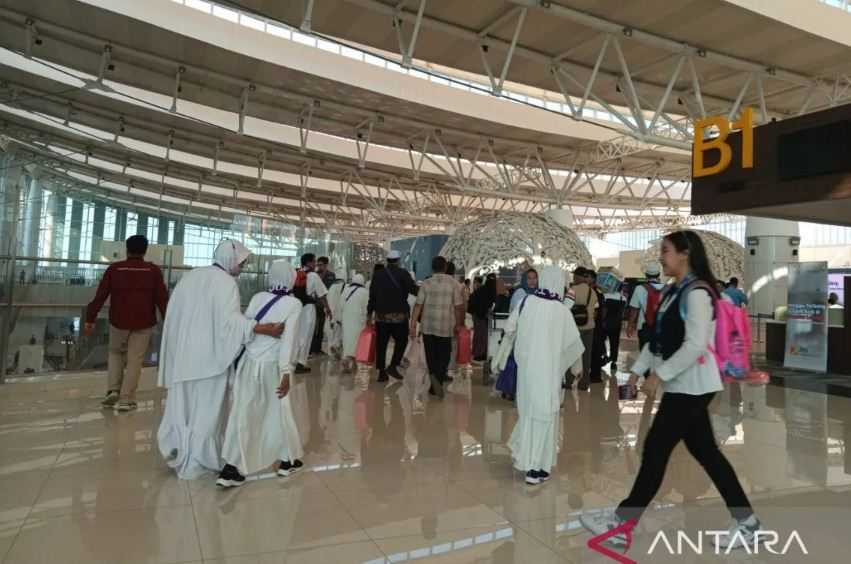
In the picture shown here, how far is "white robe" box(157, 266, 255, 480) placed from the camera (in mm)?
→ 3744

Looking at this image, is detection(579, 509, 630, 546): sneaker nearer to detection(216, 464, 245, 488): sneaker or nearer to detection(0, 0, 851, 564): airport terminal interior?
detection(0, 0, 851, 564): airport terminal interior

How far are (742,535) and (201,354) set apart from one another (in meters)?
3.23

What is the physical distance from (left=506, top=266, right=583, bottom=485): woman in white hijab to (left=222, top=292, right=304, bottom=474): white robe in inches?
61.1

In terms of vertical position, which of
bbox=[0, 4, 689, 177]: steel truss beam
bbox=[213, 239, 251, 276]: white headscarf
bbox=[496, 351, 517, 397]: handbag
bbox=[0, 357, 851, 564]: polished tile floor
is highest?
bbox=[0, 4, 689, 177]: steel truss beam

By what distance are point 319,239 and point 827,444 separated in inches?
360

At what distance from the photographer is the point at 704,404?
283 cm

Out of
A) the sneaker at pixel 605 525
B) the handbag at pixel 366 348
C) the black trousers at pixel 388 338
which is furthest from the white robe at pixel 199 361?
the black trousers at pixel 388 338

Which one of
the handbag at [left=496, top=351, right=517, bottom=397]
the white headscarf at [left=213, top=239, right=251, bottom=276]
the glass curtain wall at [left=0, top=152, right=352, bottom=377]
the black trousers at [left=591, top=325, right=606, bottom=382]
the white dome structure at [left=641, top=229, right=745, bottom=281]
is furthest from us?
the white dome structure at [left=641, top=229, right=745, bottom=281]

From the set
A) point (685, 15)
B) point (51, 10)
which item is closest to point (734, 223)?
point (685, 15)

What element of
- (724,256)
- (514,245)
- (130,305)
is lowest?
(130,305)

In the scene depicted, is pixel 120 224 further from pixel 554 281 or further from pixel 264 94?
pixel 554 281

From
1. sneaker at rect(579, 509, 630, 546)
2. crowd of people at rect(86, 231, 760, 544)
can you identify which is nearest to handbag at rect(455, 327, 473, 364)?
crowd of people at rect(86, 231, 760, 544)

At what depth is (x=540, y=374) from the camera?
387cm

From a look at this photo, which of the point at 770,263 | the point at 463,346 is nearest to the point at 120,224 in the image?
the point at 463,346
